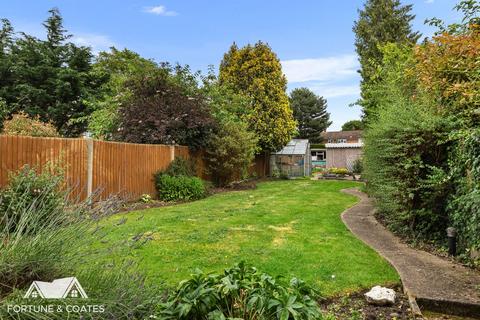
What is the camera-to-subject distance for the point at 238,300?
1987mm

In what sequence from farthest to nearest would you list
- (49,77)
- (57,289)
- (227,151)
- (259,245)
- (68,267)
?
(49,77) < (227,151) < (259,245) < (68,267) < (57,289)

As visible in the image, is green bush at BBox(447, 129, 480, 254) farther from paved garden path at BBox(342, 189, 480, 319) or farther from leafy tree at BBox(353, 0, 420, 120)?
leafy tree at BBox(353, 0, 420, 120)

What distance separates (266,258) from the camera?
15.2ft

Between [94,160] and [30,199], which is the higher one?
[94,160]

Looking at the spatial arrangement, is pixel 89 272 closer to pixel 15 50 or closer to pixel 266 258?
pixel 266 258

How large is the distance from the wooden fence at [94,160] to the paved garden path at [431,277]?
4433mm

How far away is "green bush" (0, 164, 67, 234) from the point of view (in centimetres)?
209

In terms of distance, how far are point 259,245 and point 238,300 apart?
11.1 ft

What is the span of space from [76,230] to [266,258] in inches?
121

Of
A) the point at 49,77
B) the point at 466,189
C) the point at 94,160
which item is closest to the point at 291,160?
the point at 49,77

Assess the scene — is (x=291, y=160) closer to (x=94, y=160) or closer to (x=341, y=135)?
(x=94, y=160)

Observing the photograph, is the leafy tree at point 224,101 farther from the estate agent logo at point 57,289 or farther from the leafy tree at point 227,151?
the estate agent logo at point 57,289

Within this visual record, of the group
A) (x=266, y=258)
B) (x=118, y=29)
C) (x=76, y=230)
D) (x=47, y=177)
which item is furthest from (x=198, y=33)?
(x=76, y=230)

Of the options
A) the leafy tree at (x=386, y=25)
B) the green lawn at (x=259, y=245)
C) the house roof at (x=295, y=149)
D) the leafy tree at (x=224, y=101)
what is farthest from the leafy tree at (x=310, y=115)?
the green lawn at (x=259, y=245)
